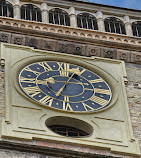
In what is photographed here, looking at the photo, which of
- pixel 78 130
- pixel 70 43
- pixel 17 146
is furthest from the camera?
pixel 70 43

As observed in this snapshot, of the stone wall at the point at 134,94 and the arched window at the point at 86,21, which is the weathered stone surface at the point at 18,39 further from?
the stone wall at the point at 134,94

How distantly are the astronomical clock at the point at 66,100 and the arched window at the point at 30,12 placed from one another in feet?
6.20

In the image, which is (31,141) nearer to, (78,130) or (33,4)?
(78,130)

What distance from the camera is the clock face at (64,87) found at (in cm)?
2234

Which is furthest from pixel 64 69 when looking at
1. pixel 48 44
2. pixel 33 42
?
pixel 33 42

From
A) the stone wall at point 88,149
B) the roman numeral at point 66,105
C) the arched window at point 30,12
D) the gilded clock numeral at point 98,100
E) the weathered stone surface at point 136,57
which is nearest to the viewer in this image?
the stone wall at point 88,149

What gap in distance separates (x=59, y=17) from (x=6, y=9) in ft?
5.56

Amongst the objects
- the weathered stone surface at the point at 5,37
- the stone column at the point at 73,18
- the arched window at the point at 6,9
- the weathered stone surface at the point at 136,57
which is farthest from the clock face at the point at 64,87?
the arched window at the point at 6,9

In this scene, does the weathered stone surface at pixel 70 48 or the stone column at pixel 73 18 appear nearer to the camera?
the weathered stone surface at pixel 70 48

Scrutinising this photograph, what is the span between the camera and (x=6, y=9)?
2586 cm

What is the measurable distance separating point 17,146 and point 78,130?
2300 millimetres

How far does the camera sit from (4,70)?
75.4 ft

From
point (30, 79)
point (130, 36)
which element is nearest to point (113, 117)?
point (30, 79)

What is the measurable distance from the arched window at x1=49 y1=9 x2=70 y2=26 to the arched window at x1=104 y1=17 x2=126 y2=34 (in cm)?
127
